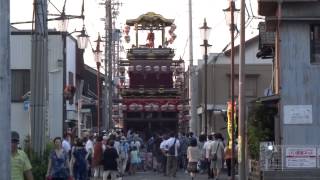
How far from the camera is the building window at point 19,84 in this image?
129 feet

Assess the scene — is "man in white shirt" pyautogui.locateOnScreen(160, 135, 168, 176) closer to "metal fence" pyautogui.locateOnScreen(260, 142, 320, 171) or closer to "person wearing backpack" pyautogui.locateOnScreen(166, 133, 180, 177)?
"person wearing backpack" pyautogui.locateOnScreen(166, 133, 180, 177)

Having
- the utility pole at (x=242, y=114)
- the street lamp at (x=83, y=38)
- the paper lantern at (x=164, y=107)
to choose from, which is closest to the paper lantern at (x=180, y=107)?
the paper lantern at (x=164, y=107)

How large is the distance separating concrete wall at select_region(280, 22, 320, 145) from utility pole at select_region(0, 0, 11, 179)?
15.8 m

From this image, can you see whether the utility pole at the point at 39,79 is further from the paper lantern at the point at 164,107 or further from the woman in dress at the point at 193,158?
the paper lantern at the point at 164,107

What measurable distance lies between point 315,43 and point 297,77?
3.90 ft

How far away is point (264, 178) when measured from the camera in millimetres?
→ 22750

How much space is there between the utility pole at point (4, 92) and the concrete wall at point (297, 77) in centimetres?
1578

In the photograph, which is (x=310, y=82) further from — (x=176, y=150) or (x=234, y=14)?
(x=176, y=150)

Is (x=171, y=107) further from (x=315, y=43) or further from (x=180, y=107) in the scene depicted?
(x=315, y=43)

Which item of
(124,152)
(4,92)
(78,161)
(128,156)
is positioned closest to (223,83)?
(128,156)

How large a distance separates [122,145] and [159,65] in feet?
38.2

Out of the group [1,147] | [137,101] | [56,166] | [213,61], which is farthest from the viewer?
[213,61]

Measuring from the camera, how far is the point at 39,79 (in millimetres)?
17953

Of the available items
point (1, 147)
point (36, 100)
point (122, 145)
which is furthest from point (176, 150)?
point (1, 147)
